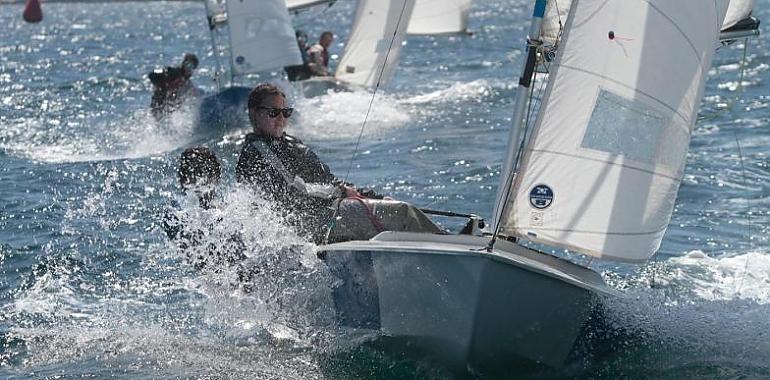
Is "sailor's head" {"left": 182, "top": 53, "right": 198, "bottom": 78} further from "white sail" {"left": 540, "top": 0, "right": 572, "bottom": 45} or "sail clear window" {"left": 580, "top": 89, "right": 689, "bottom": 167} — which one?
"sail clear window" {"left": 580, "top": 89, "right": 689, "bottom": 167}

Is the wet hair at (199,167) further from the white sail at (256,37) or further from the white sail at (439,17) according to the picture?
the white sail at (439,17)

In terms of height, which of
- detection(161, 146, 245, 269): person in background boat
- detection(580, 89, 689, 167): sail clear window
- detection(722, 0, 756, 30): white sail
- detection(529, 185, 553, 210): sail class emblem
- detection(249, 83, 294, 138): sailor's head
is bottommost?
detection(161, 146, 245, 269): person in background boat

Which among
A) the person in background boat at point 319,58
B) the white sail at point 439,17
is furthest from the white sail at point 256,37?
the white sail at point 439,17

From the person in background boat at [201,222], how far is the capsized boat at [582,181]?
123cm

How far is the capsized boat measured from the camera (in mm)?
5395

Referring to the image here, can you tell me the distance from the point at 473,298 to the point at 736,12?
3348 mm

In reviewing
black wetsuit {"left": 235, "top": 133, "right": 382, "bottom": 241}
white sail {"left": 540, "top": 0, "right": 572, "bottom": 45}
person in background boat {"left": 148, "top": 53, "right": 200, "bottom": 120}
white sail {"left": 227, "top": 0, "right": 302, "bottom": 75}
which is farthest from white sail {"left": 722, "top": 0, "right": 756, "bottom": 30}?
white sail {"left": 227, "top": 0, "right": 302, "bottom": 75}

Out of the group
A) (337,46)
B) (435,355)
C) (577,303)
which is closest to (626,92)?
(577,303)

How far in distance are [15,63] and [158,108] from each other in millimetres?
13071

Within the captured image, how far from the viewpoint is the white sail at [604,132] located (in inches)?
216

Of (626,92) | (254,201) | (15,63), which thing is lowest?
(15,63)

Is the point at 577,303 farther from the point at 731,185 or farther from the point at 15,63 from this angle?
the point at 15,63

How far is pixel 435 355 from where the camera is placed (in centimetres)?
550

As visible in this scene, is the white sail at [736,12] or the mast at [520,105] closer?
the mast at [520,105]
